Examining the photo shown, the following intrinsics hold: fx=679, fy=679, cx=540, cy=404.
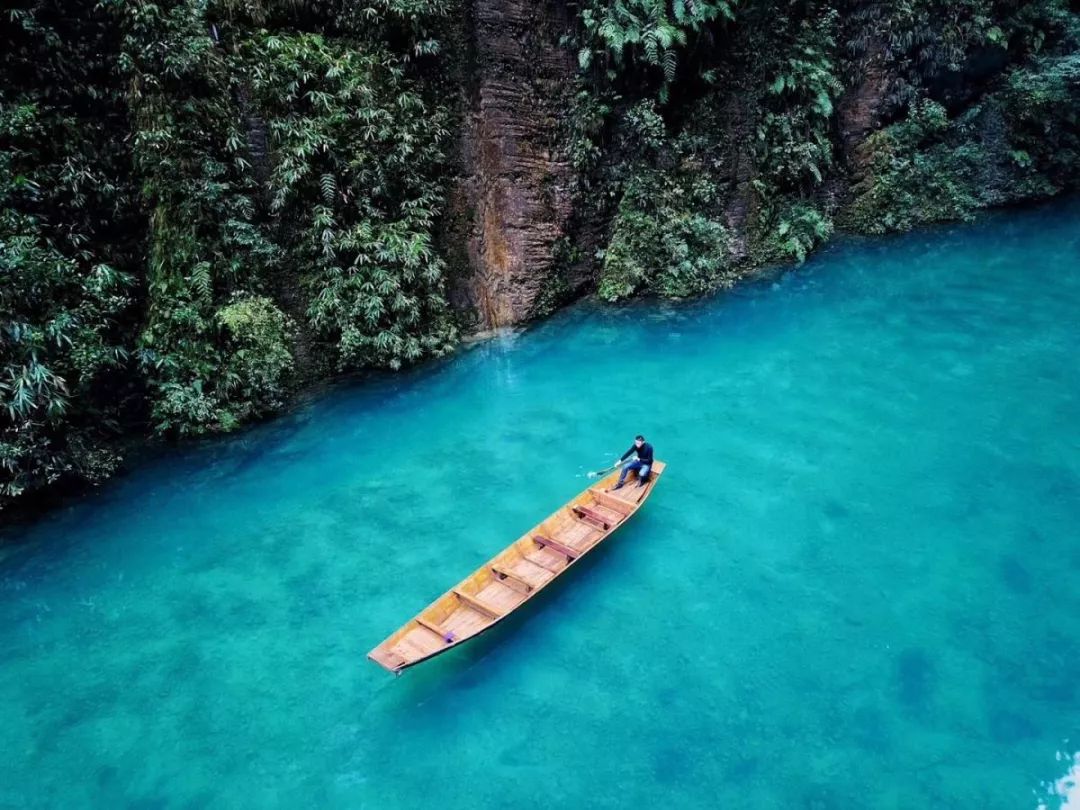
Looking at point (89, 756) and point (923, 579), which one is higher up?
point (923, 579)

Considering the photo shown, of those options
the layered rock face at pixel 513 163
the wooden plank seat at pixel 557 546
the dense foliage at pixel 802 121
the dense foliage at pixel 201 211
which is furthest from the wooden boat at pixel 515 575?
the dense foliage at pixel 802 121

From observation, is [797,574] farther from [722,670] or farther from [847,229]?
[847,229]

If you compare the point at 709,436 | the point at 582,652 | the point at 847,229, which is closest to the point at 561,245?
the point at 709,436

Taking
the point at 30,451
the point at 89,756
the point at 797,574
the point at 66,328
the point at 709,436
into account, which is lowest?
the point at 89,756

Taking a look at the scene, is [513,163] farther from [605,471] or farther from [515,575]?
[515,575]

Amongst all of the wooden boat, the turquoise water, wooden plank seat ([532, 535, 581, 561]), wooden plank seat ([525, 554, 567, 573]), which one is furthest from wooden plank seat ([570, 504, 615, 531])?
wooden plank seat ([525, 554, 567, 573])

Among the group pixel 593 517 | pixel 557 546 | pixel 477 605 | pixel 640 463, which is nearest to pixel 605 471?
pixel 640 463
